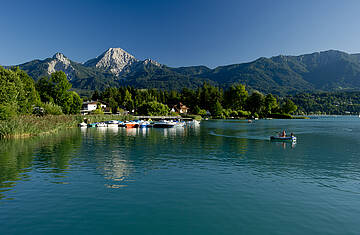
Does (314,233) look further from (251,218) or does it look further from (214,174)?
(214,174)

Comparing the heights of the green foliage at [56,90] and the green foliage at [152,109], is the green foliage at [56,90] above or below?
above

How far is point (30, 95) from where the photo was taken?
334 ft

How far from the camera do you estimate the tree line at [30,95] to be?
Result: 7244 centimetres

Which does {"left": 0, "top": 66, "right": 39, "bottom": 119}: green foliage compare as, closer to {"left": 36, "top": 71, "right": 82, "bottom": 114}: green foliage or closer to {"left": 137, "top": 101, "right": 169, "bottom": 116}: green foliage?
{"left": 36, "top": 71, "right": 82, "bottom": 114}: green foliage

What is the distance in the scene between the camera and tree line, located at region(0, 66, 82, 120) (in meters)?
72.4

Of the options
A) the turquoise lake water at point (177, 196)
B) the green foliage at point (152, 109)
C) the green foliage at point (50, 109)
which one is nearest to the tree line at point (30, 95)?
the green foliage at point (50, 109)

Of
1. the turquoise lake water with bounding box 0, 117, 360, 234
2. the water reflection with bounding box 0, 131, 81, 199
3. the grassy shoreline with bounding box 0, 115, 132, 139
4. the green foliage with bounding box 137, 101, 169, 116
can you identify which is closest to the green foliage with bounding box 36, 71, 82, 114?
the grassy shoreline with bounding box 0, 115, 132, 139

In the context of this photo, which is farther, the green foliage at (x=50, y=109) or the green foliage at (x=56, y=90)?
the green foliage at (x=56, y=90)

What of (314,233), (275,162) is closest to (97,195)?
(314,233)

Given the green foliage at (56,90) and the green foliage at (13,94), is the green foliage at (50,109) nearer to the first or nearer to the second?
the green foliage at (13,94)

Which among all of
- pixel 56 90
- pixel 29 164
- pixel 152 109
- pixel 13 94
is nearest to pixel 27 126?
pixel 13 94

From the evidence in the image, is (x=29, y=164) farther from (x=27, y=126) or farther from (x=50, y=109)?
(x=50, y=109)

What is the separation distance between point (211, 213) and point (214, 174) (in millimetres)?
Answer: 10447

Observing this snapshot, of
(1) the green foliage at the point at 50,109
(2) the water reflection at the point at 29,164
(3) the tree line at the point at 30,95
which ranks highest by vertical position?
(3) the tree line at the point at 30,95
